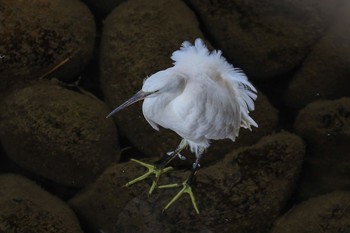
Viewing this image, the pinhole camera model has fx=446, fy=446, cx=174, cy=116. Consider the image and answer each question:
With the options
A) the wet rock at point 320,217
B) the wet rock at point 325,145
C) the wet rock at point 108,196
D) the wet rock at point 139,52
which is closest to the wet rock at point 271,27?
the wet rock at point 139,52

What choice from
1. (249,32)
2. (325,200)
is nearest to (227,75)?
(249,32)

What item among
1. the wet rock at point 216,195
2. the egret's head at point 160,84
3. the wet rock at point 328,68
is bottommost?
the wet rock at point 216,195

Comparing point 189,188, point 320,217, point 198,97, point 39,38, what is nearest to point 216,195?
point 189,188

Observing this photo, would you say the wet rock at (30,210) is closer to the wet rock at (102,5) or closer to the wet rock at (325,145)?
the wet rock at (102,5)

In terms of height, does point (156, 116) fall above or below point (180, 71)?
below

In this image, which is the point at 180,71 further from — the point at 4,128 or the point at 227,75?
the point at 4,128
